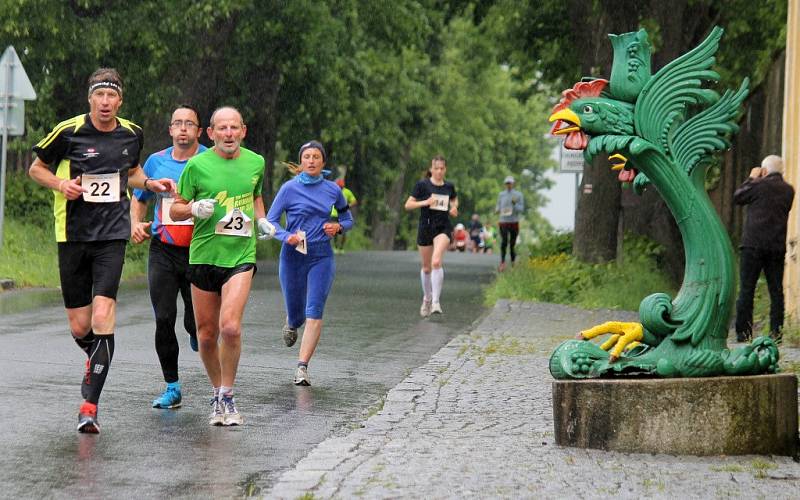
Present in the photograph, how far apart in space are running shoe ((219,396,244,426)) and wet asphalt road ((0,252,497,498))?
0.32ft

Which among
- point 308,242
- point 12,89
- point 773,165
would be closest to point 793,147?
point 773,165

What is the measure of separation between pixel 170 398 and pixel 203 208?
1570mm

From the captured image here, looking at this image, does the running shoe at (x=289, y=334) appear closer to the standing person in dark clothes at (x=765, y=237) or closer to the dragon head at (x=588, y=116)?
the dragon head at (x=588, y=116)

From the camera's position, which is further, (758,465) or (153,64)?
(153,64)

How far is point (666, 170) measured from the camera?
8492 mm

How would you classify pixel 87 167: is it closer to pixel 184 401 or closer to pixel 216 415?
pixel 216 415

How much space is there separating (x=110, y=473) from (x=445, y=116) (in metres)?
55.3

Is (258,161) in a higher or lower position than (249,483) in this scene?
higher

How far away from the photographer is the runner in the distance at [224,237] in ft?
30.3

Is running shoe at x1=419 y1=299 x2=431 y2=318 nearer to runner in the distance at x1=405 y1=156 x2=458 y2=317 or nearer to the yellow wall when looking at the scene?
runner in the distance at x1=405 y1=156 x2=458 y2=317

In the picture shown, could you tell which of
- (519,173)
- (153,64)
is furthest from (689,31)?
(519,173)

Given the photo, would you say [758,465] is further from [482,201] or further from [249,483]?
[482,201]

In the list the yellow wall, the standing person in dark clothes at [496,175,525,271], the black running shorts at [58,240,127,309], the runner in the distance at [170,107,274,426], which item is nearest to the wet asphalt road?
the runner in the distance at [170,107,274,426]

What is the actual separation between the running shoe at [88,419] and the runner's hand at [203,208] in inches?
47.0
